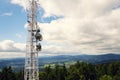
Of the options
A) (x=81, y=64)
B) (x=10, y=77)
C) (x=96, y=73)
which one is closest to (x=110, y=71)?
(x=96, y=73)

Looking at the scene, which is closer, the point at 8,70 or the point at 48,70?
the point at 8,70

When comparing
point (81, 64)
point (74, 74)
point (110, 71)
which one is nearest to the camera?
point (74, 74)

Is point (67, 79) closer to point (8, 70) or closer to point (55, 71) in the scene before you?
point (55, 71)

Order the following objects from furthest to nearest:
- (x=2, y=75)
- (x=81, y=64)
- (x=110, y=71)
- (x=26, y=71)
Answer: (x=110, y=71), (x=81, y=64), (x=2, y=75), (x=26, y=71)

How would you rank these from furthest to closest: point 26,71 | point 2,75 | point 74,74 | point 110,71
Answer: point 110,71, point 74,74, point 2,75, point 26,71

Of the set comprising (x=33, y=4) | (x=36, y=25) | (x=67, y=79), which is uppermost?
(x=33, y=4)

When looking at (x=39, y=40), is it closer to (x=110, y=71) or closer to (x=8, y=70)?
(x=8, y=70)

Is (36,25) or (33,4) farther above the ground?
(33,4)

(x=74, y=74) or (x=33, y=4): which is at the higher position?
(x=33, y=4)

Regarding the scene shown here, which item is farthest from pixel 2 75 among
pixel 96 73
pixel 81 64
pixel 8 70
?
pixel 96 73
